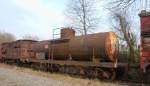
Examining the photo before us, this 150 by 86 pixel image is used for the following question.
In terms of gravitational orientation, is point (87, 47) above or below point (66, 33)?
below

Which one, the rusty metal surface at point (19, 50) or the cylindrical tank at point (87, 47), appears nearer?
the cylindrical tank at point (87, 47)

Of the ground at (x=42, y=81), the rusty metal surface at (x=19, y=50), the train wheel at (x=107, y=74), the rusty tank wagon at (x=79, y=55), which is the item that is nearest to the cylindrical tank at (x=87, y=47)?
the rusty tank wagon at (x=79, y=55)

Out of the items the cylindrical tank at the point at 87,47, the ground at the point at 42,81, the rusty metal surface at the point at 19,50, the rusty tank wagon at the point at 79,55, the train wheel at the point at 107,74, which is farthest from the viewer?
the rusty metal surface at the point at 19,50

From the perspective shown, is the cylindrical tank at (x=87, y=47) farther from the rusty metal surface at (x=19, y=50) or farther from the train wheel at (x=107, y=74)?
the rusty metal surface at (x=19, y=50)

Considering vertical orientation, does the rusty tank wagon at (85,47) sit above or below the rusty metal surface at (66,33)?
below

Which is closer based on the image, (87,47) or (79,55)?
(87,47)

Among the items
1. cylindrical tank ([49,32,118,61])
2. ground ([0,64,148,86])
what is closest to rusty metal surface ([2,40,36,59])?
cylindrical tank ([49,32,118,61])

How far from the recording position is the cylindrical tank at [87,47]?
20672 mm

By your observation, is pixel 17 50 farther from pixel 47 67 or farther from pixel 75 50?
pixel 75 50

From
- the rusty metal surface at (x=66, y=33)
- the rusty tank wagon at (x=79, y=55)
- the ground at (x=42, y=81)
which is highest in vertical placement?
the rusty metal surface at (x=66, y=33)

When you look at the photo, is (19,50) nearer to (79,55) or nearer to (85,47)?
(79,55)

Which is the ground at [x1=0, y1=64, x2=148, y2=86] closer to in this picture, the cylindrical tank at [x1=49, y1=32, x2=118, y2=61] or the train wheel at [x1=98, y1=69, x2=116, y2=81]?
the train wheel at [x1=98, y1=69, x2=116, y2=81]

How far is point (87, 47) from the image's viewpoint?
22.1 m

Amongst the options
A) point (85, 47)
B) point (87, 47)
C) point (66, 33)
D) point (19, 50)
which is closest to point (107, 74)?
point (87, 47)
